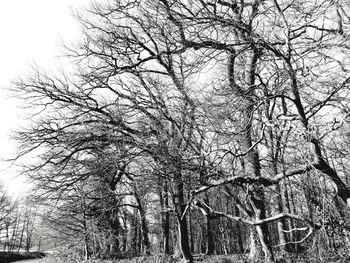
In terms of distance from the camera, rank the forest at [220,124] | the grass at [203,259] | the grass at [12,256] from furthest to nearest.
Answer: the grass at [12,256] < the grass at [203,259] < the forest at [220,124]

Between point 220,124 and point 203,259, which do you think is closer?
point 220,124

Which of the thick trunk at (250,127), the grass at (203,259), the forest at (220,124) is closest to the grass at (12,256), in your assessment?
the grass at (203,259)

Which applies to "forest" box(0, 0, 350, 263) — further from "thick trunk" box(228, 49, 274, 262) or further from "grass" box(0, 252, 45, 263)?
"grass" box(0, 252, 45, 263)

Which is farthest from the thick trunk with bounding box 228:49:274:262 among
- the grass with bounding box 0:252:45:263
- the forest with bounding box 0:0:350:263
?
the grass with bounding box 0:252:45:263

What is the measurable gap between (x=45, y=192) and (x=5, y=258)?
2656 centimetres

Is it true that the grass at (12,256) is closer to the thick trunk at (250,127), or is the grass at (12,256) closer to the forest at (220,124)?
the forest at (220,124)

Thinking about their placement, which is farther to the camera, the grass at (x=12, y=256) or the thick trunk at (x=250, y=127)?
the grass at (x=12, y=256)

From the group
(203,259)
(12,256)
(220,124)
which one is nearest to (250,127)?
(220,124)

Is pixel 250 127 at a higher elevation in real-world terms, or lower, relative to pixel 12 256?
higher

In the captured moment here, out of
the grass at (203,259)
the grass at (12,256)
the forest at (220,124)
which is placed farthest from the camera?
the grass at (12,256)

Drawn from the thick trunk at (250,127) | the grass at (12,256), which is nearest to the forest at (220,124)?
the thick trunk at (250,127)

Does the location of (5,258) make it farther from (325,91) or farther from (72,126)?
(325,91)

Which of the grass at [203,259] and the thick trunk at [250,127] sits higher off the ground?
the thick trunk at [250,127]

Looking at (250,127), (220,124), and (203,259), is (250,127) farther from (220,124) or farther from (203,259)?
(203,259)
